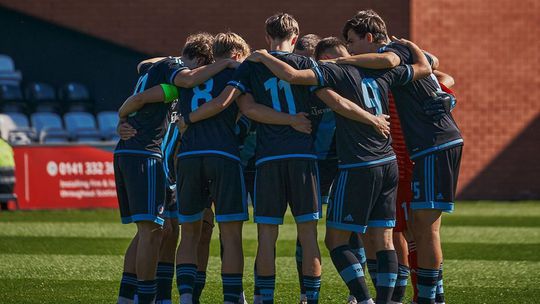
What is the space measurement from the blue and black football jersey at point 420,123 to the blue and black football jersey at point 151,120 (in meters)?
1.55

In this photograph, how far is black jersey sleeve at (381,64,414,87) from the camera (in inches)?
291

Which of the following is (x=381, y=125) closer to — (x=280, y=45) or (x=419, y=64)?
(x=419, y=64)

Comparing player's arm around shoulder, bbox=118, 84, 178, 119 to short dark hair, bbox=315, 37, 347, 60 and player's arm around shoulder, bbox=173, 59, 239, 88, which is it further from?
short dark hair, bbox=315, 37, 347, 60

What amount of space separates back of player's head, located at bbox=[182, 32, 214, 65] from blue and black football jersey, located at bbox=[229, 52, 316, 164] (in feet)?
1.74

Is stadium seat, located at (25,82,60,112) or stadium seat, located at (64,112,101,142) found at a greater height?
stadium seat, located at (25,82,60,112)

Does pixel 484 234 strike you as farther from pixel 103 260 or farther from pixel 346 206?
pixel 346 206

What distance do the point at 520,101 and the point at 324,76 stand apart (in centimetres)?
1561

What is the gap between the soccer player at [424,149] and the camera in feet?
24.6

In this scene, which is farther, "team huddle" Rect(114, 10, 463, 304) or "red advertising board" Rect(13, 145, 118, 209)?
"red advertising board" Rect(13, 145, 118, 209)

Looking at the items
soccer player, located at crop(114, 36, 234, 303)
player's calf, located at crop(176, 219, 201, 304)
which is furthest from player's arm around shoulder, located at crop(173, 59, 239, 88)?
player's calf, located at crop(176, 219, 201, 304)

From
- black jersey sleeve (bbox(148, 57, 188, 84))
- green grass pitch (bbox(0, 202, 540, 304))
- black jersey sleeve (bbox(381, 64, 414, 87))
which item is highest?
black jersey sleeve (bbox(148, 57, 188, 84))

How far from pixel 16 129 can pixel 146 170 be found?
13.7 m

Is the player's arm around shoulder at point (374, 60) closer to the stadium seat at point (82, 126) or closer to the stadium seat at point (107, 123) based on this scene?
the stadium seat at point (107, 123)

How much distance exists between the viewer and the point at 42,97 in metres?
22.7
